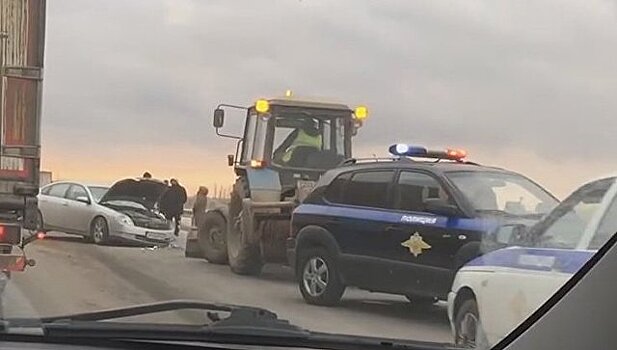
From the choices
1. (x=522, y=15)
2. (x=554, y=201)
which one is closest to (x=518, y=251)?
(x=554, y=201)

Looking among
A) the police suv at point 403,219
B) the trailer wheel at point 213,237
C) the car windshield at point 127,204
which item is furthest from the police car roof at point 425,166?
the car windshield at point 127,204

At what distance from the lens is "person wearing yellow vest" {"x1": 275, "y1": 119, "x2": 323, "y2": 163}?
438cm

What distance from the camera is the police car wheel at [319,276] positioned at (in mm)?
4057

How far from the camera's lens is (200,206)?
4223 mm

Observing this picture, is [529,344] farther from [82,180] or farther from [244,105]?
[82,180]

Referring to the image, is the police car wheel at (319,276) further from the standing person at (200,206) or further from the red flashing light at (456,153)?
the red flashing light at (456,153)

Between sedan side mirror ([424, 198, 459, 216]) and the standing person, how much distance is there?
2.89 feet

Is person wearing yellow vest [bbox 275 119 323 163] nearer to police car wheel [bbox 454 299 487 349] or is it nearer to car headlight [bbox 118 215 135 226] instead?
car headlight [bbox 118 215 135 226]

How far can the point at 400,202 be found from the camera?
3.89 metres

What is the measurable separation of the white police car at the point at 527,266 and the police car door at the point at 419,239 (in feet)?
0.26

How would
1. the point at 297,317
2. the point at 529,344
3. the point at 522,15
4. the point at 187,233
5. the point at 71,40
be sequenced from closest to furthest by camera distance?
the point at 529,344
the point at 522,15
the point at 297,317
the point at 71,40
the point at 187,233

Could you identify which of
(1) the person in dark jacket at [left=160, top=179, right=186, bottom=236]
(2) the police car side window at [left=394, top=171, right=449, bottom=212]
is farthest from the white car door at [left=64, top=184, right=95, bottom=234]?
(2) the police car side window at [left=394, top=171, right=449, bottom=212]

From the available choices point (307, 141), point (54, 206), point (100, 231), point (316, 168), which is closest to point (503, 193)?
point (316, 168)

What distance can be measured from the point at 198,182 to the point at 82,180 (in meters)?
0.52
